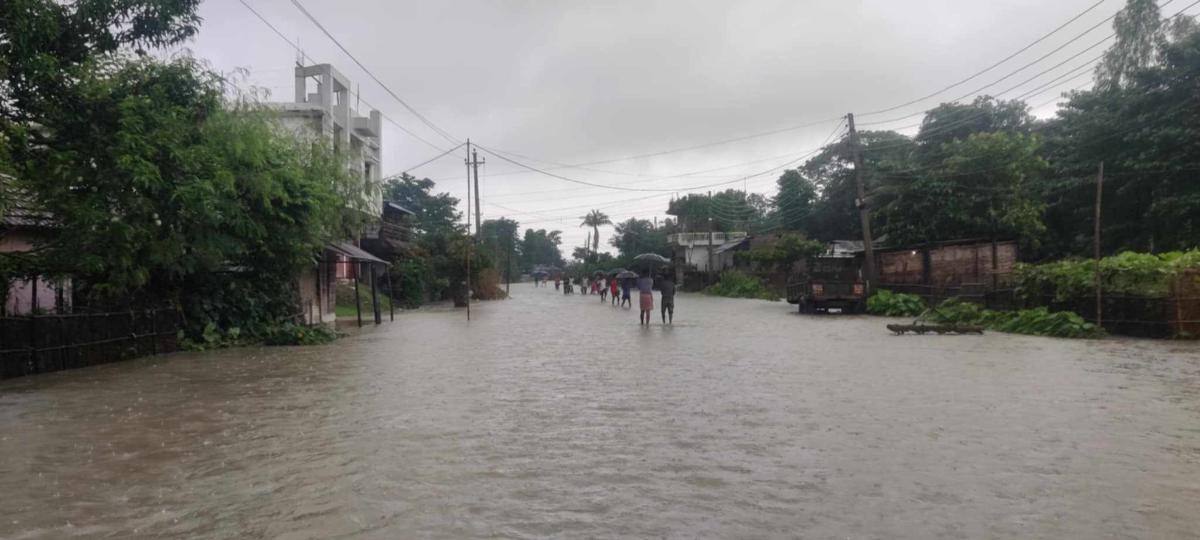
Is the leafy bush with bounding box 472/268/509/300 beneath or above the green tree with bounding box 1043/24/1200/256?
beneath

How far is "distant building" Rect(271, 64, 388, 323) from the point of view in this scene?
26656 mm

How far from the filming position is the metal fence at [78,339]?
12.3 m

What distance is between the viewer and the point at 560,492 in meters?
5.66

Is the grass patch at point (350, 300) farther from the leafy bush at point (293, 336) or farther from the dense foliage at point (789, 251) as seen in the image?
the dense foliage at point (789, 251)

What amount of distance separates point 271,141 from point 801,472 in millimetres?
15353

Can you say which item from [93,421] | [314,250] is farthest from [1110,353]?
[314,250]

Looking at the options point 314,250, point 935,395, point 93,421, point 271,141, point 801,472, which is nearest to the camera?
point 801,472

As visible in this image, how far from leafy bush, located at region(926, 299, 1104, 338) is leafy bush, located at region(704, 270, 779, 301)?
20784mm

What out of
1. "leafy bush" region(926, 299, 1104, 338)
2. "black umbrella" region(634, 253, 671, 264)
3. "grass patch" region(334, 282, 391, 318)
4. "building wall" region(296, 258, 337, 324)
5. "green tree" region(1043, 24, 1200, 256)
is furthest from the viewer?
"black umbrella" region(634, 253, 671, 264)

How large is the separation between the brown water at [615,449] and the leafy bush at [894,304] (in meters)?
12.8

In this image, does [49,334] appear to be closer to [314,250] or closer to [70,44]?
[70,44]

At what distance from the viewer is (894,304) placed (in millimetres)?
27344

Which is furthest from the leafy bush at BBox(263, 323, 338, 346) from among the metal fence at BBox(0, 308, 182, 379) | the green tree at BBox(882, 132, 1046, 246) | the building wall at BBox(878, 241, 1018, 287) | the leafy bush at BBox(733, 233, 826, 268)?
the leafy bush at BBox(733, 233, 826, 268)

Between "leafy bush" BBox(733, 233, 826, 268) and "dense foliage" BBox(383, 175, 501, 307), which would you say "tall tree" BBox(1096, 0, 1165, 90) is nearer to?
"leafy bush" BBox(733, 233, 826, 268)
